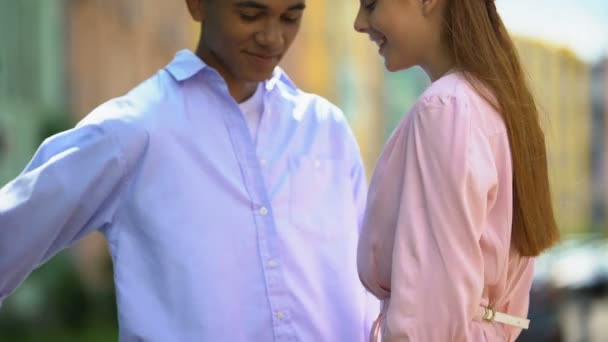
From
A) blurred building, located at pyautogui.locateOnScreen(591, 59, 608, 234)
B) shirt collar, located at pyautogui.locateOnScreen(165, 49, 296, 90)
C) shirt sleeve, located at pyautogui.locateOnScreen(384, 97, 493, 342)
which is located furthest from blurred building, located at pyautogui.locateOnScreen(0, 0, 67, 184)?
blurred building, located at pyautogui.locateOnScreen(591, 59, 608, 234)

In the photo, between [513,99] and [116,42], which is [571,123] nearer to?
[116,42]

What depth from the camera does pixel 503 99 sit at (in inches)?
94.8

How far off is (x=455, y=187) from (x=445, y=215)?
0.06 m

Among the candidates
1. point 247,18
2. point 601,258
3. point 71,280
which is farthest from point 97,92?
point 247,18

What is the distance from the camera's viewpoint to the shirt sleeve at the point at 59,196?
270 cm

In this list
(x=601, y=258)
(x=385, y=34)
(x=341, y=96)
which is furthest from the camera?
(x=341, y=96)

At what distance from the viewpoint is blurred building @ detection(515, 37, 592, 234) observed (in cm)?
3372

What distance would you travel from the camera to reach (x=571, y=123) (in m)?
37.8

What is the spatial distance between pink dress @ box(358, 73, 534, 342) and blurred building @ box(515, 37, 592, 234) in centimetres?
2965

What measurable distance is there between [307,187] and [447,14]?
0.71 metres

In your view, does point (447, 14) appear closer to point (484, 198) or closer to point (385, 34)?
point (385, 34)

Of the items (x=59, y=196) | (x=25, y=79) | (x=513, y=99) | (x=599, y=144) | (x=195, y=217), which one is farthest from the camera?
(x=599, y=144)

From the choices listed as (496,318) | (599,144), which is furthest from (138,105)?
(599,144)

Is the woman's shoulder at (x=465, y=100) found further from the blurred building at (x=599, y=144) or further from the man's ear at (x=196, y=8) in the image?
the blurred building at (x=599, y=144)
